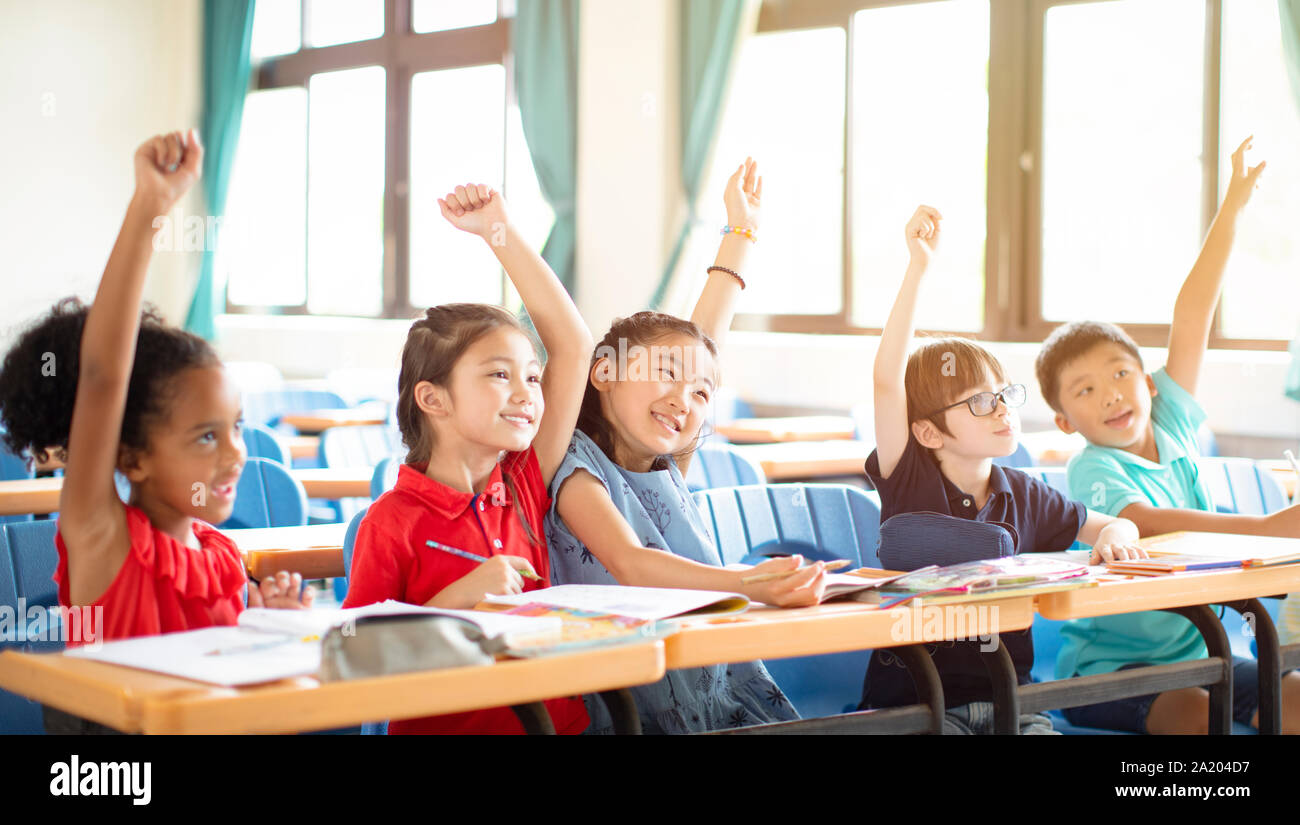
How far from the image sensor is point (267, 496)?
2848 millimetres

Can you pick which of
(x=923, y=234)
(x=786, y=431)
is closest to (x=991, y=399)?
(x=923, y=234)

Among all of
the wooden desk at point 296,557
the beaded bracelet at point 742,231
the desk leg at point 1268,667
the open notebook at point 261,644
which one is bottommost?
the desk leg at point 1268,667

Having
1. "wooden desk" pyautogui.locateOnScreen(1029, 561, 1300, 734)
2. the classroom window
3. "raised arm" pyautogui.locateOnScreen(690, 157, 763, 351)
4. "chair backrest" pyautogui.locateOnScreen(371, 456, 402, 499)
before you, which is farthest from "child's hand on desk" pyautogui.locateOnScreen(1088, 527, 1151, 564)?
the classroom window

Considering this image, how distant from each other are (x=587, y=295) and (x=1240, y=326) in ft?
10.4

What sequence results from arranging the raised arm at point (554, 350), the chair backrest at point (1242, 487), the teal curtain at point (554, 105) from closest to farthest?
the raised arm at point (554, 350) < the chair backrest at point (1242, 487) < the teal curtain at point (554, 105)

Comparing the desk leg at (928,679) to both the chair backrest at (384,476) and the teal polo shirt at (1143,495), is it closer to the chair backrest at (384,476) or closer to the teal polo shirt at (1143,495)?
the teal polo shirt at (1143,495)

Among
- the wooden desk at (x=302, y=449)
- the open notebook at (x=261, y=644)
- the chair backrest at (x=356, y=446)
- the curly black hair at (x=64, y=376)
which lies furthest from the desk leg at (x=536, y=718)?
the wooden desk at (x=302, y=449)

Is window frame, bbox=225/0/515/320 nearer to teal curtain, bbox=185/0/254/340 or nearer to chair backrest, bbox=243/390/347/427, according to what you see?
teal curtain, bbox=185/0/254/340

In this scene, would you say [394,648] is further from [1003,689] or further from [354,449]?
[354,449]

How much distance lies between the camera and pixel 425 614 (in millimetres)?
1186

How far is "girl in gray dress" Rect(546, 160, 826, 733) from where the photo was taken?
173 cm

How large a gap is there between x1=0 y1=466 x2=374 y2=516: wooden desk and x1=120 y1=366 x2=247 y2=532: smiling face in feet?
3.53

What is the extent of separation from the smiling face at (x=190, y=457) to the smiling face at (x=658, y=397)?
0.58 meters

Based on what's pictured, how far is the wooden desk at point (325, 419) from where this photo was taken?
5129 mm
